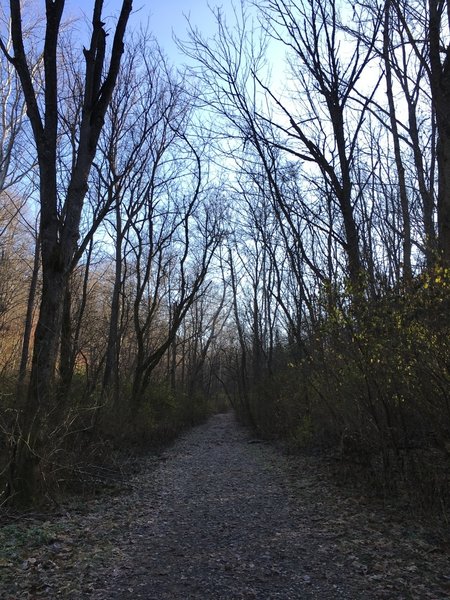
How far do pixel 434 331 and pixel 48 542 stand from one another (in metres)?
4.84

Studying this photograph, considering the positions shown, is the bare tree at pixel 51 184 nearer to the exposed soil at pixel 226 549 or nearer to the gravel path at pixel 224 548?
the exposed soil at pixel 226 549

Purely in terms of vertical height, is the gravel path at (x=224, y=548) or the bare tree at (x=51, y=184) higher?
the bare tree at (x=51, y=184)

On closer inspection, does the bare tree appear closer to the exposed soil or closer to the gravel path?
the exposed soil

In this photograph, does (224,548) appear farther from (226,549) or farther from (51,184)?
(51,184)

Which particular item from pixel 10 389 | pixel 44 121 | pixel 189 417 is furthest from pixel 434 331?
pixel 189 417

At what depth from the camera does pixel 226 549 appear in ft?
16.2

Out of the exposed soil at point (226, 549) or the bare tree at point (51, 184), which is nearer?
the exposed soil at point (226, 549)

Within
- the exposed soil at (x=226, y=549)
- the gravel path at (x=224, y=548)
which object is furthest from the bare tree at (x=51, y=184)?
the gravel path at (x=224, y=548)

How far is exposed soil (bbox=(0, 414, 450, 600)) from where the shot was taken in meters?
3.94

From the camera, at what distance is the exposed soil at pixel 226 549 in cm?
394

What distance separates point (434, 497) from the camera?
6.02m

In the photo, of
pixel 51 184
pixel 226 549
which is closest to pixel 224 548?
pixel 226 549

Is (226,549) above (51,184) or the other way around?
the other way around

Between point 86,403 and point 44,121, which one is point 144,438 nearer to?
point 86,403
